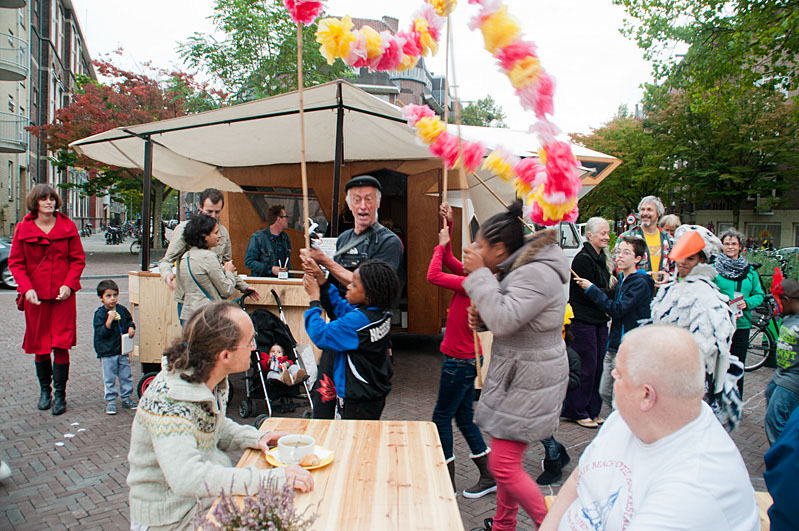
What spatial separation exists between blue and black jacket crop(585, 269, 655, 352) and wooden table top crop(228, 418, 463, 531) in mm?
2673

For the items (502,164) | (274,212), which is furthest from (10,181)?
(502,164)

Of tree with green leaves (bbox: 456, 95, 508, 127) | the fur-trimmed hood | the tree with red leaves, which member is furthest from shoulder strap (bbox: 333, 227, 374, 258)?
tree with green leaves (bbox: 456, 95, 508, 127)

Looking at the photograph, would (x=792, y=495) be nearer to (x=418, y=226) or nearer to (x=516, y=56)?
(x=516, y=56)

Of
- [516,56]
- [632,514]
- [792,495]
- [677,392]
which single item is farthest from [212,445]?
[516,56]

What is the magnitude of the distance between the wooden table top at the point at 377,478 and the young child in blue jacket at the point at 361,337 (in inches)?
16.1

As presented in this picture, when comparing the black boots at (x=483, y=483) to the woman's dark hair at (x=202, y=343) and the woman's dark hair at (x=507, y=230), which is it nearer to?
the woman's dark hair at (x=507, y=230)

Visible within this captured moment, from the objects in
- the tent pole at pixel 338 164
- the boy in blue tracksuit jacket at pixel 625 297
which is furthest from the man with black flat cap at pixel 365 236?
the boy in blue tracksuit jacket at pixel 625 297

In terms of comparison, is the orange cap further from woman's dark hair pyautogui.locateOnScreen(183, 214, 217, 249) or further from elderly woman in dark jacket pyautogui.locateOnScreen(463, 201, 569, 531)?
woman's dark hair pyautogui.locateOnScreen(183, 214, 217, 249)

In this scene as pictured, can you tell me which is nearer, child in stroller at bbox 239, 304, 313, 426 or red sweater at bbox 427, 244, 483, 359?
red sweater at bbox 427, 244, 483, 359

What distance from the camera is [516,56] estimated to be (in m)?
2.84

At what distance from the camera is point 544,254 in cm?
259

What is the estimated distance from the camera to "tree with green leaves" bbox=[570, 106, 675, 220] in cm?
2695

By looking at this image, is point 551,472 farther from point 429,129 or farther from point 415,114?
point 415,114

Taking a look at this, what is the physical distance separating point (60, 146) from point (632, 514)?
24.2 m
